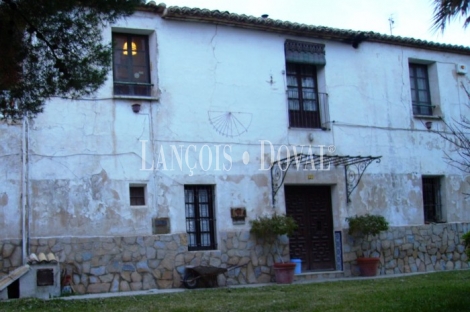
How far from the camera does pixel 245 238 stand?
49.8 feet

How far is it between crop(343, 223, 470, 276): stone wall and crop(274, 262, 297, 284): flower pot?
204cm

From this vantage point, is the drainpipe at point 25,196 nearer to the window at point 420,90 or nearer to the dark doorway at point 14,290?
the dark doorway at point 14,290

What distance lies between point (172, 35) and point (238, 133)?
2.65m

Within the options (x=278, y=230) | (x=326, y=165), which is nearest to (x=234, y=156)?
(x=278, y=230)

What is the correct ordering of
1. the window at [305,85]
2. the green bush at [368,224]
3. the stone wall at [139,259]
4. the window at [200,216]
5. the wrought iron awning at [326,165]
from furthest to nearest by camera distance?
the window at [305,85]
the green bush at [368,224]
the wrought iron awning at [326,165]
the window at [200,216]
the stone wall at [139,259]

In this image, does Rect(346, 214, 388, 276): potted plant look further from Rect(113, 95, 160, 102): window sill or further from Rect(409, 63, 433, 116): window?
Rect(113, 95, 160, 102): window sill

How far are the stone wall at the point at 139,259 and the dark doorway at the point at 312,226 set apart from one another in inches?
54.1

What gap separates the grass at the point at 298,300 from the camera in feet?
32.8

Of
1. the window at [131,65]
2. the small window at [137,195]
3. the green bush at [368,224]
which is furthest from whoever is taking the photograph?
the green bush at [368,224]

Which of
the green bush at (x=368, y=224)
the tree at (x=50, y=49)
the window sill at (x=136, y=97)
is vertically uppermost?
the window sill at (x=136, y=97)

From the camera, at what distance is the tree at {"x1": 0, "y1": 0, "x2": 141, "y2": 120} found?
24.3 feet

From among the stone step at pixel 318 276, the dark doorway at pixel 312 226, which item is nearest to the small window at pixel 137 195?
the dark doorway at pixel 312 226

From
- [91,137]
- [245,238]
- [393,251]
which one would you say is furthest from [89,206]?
[393,251]

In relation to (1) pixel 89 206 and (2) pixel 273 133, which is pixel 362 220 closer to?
(2) pixel 273 133
